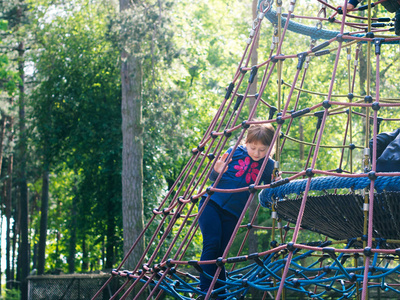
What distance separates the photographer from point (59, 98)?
13.9 m

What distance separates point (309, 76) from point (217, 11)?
24.4 feet

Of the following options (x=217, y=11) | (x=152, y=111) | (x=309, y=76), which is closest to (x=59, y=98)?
(x=152, y=111)

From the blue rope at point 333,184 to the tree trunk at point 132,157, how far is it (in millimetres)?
6406

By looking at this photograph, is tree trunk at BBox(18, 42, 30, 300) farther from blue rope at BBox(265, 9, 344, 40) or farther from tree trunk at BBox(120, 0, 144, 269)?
blue rope at BBox(265, 9, 344, 40)

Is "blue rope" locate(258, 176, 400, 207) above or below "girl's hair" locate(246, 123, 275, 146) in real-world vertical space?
below

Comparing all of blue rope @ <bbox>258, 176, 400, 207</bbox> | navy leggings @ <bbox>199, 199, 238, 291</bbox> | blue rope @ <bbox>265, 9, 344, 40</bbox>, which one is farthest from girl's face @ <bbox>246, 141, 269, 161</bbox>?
blue rope @ <bbox>265, 9, 344, 40</bbox>

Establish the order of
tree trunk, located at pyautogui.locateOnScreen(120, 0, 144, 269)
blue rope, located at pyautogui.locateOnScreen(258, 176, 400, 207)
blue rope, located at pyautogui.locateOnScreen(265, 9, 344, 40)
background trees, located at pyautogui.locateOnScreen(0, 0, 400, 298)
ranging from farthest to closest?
background trees, located at pyautogui.locateOnScreen(0, 0, 400, 298) → tree trunk, located at pyautogui.locateOnScreen(120, 0, 144, 269) → blue rope, located at pyautogui.locateOnScreen(265, 9, 344, 40) → blue rope, located at pyautogui.locateOnScreen(258, 176, 400, 207)

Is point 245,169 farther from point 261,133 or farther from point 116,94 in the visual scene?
point 116,94

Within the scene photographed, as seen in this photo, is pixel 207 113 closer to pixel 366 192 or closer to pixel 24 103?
pixel 24 103

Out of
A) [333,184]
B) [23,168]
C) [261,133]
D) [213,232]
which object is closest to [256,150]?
[261,133]

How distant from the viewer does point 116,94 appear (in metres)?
13.6

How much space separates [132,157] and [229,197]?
6.29 metres

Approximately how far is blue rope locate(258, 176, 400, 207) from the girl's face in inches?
Answer: 10.7

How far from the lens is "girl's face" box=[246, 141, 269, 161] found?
132 inches
